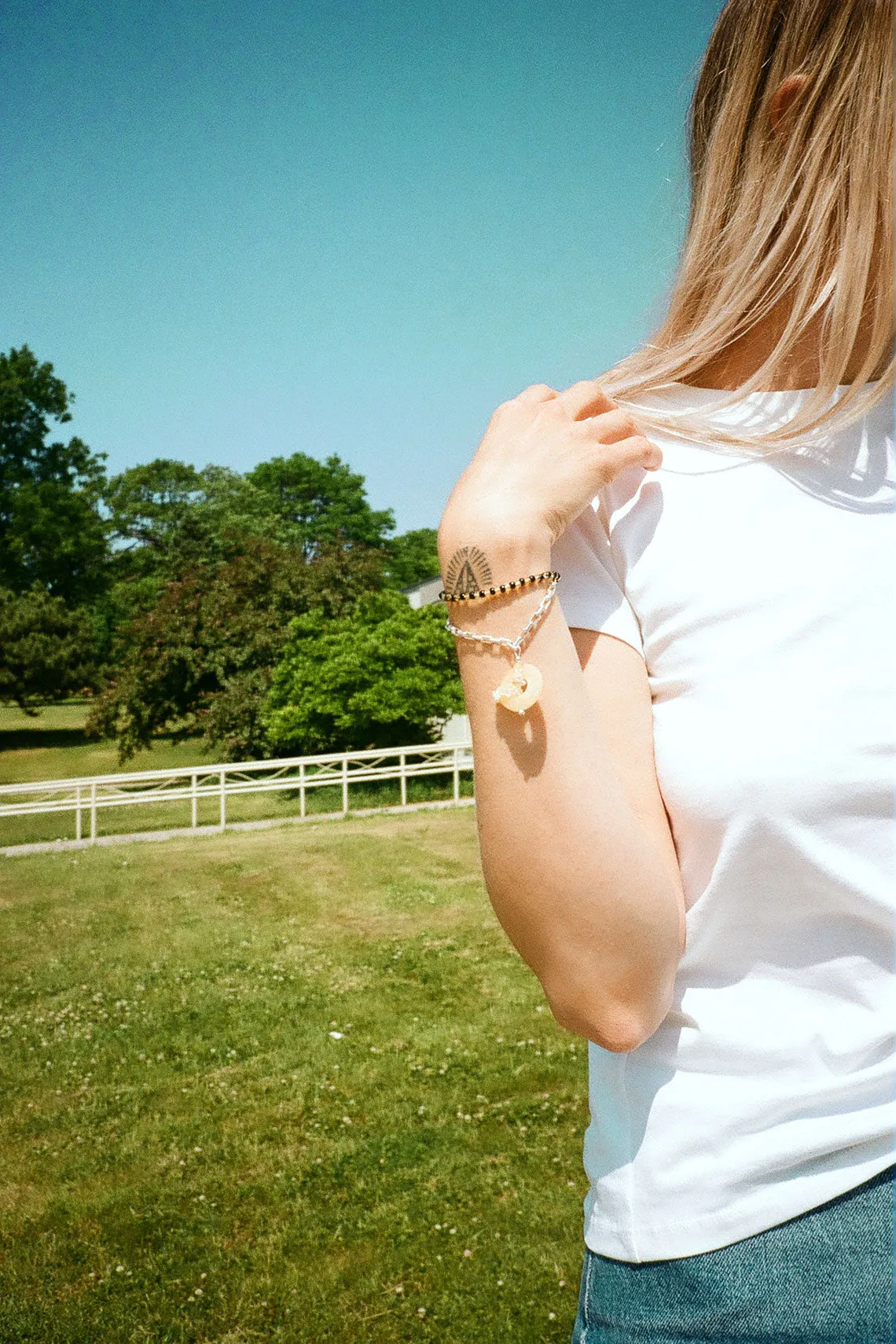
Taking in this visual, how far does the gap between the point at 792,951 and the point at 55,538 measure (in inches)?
1409

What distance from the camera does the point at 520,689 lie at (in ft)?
2.68

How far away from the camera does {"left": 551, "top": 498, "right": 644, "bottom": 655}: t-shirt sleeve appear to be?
89 cm

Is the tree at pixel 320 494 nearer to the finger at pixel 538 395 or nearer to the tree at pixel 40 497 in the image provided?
the tree at pixel 40 497

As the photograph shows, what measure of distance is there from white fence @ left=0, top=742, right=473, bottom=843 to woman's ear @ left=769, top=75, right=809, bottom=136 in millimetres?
10154

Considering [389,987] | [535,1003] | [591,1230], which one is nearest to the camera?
[591,1230]

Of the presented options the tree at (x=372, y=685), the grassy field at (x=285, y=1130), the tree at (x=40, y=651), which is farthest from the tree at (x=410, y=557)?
the grassy field at (x=285, y=1130)

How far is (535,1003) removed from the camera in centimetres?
678

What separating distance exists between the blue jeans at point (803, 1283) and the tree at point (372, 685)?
1698cm

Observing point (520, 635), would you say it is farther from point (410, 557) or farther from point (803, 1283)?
point (410, 557)

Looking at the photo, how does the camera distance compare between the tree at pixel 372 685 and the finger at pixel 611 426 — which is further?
the tree at pixel 372 685

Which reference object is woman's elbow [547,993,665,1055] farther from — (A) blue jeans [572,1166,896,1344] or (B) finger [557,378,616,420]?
(B) finger [557,378,616,420]

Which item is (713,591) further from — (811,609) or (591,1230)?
(591,1230)

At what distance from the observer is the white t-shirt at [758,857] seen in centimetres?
83

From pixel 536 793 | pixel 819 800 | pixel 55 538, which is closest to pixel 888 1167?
pixel 819 800
